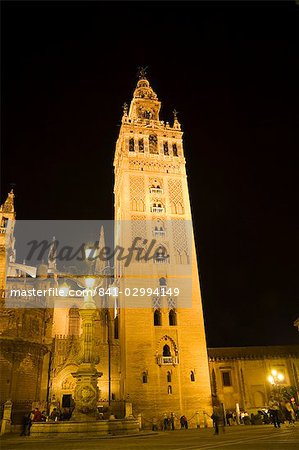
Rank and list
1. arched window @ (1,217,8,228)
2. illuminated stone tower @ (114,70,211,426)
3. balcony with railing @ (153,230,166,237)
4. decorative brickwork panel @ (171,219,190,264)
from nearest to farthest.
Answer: illuminated stone tower @ (114,70,211,426), decorative brickwork panel @ (171,219,190,264), balcony with railing @ (153,230,166,237), arched window @ (1,217,8,228)

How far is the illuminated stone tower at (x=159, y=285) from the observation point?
90.6 feet

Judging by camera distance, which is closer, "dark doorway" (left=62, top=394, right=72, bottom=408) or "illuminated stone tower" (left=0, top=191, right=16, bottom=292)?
"dark doorway" (left=62, top=394, right=72, bottom=408)

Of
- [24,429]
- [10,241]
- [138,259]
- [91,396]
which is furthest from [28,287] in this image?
[91,396]

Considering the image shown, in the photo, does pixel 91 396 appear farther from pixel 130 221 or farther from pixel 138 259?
pixel 130 221

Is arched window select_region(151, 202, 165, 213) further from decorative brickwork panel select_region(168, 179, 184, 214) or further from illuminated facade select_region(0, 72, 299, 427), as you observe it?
decorative brickwork panel select_region(168, 179, 184, 214)

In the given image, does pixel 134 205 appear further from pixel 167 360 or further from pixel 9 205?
pixel 9 205

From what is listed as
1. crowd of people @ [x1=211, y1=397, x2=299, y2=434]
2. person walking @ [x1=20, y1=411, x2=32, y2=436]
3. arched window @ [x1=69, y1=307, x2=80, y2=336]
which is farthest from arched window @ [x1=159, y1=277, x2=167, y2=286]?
person walking @ [x1=20, y1=411, x2=32, y2=436]

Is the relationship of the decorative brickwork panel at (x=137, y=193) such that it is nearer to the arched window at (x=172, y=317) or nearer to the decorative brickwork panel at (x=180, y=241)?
the decorative brickwork panel at (x=180, y=241)

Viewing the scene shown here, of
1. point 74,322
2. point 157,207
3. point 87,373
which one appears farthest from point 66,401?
point 157,207

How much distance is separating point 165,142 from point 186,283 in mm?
15784

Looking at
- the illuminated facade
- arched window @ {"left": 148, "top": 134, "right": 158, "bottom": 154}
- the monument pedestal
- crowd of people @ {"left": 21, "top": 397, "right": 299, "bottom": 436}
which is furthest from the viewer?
arched window @ {"left": 148, "top": 134, "right": 158, "bottom": 154}

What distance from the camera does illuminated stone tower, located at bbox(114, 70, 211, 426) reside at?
27609 millimetres

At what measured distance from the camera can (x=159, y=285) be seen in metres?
31.3

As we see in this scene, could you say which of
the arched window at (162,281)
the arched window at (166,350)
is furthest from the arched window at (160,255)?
the arched window at (166,350)
